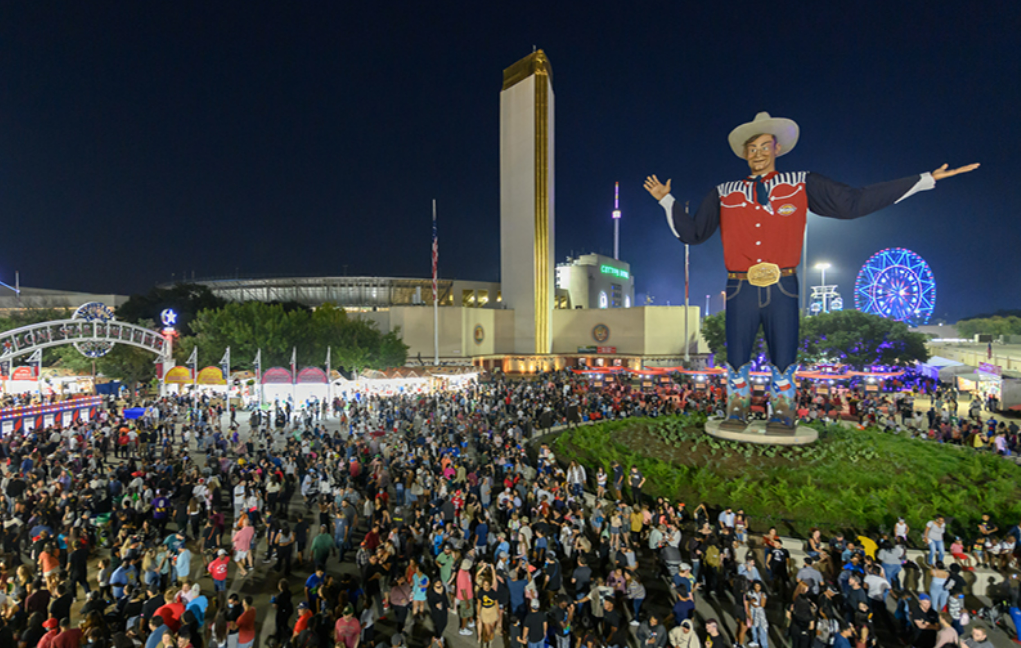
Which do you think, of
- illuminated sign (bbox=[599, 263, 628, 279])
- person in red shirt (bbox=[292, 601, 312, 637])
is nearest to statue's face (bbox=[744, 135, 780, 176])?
person in red shirt (bbox=[292, 601, 312, 637])

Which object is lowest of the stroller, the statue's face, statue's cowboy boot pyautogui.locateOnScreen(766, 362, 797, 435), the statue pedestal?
the stroller

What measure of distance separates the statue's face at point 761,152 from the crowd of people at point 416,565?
841cm

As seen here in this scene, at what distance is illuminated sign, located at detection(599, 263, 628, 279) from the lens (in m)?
90.5

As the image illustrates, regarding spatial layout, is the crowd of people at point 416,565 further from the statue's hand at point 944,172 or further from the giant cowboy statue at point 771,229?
the statue's hand at point 944,172

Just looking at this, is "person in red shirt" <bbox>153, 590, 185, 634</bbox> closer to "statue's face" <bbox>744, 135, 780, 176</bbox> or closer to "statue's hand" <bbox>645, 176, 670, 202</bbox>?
"statue's hand" <bbox>645, 176, 670, 202</bbox>

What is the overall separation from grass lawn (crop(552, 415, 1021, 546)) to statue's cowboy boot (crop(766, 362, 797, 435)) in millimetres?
618

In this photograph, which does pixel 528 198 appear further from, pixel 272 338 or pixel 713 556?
pixel 713 556

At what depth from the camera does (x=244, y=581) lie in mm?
9047

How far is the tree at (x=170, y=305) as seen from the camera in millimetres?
49250

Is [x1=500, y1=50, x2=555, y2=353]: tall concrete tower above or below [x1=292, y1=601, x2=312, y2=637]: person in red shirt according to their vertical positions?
above

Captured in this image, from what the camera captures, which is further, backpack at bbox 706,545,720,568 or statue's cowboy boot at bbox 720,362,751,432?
statue's cowboy boot at bbox 720,362,751,432

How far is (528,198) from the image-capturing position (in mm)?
53031

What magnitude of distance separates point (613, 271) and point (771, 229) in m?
81.9

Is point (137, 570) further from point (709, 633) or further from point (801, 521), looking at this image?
point (801, 521)
